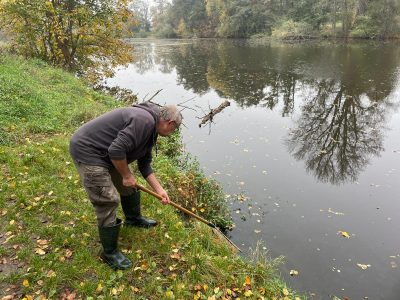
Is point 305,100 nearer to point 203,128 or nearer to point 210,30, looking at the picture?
point 203,128

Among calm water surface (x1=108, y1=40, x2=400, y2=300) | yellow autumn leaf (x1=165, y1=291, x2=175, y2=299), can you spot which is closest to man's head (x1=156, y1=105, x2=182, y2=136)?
yellow autumn leaf (x1=165, y1=291, x2=175, y2=299)

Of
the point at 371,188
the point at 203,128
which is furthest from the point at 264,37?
the point at 371,188

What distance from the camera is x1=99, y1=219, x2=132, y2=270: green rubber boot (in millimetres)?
4090

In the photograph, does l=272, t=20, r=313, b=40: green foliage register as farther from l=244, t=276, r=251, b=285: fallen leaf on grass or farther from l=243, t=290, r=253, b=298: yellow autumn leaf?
l=243, t=290, r=253, b=298: yellow autumn leaf

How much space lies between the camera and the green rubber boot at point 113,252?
409cm

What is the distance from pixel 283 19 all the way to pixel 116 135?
195 feet

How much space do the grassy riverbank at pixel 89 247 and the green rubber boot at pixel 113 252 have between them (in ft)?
0.34

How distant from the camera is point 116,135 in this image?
11.6 feet

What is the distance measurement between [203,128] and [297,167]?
4.56 meters

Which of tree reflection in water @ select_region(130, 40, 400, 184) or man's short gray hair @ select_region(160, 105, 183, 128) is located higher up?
man's short gray hair @ select_region(160, 105, 183, 128)

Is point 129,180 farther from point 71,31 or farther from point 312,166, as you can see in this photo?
point 71,31

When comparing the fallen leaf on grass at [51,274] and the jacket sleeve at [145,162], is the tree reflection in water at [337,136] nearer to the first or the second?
the jacket sleeve at [145,162]

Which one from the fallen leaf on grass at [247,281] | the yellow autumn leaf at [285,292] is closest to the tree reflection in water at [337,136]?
the yellow autumn leaf at [285,292]

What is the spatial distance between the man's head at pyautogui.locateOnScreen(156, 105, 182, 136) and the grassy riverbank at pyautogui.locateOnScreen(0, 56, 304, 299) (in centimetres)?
195
